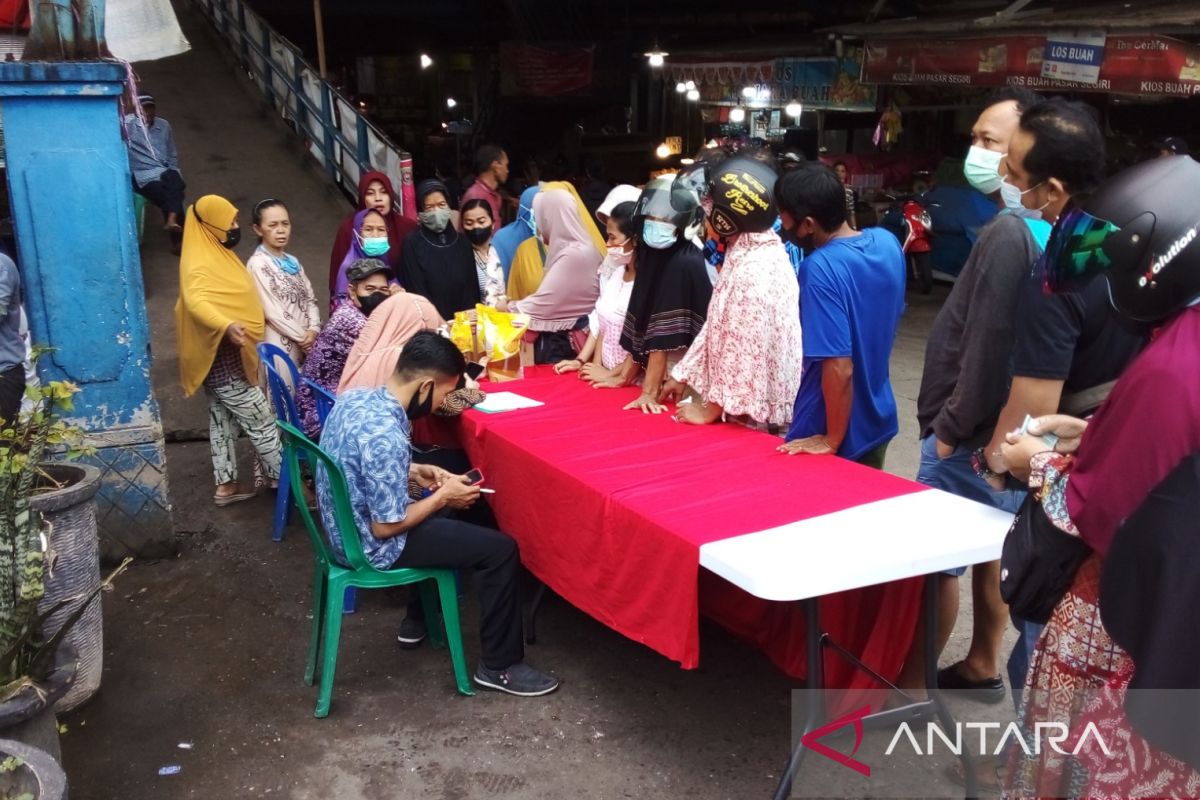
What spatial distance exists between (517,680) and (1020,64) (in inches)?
264

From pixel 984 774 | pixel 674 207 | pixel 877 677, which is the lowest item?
pixel 984 774

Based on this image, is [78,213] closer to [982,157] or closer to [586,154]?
[982,157]

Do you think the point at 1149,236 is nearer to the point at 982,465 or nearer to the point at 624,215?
the point at 982,465

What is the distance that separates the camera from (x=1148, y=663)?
5.13 ft

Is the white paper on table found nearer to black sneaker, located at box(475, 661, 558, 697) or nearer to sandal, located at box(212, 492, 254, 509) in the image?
black sneaker, located at box(475, 661, 558, 697)

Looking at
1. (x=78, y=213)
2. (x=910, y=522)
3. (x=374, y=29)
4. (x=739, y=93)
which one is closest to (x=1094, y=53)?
(x=739, y=93)

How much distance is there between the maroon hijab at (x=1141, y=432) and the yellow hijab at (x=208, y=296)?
4.01 meters

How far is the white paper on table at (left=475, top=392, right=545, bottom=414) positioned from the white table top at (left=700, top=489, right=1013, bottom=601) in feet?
4.89

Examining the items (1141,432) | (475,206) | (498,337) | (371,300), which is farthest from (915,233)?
(1141,432)

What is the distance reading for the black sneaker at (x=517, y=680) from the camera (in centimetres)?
331

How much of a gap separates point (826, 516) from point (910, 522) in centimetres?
21

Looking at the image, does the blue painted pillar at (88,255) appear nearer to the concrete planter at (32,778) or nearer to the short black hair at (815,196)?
the concrete planter at (32,778)

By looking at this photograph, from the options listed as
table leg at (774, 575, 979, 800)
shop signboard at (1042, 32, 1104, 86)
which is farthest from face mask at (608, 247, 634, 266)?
shop signboard at (1042, 32, 1104, 86)

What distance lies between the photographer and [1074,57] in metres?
7.23
